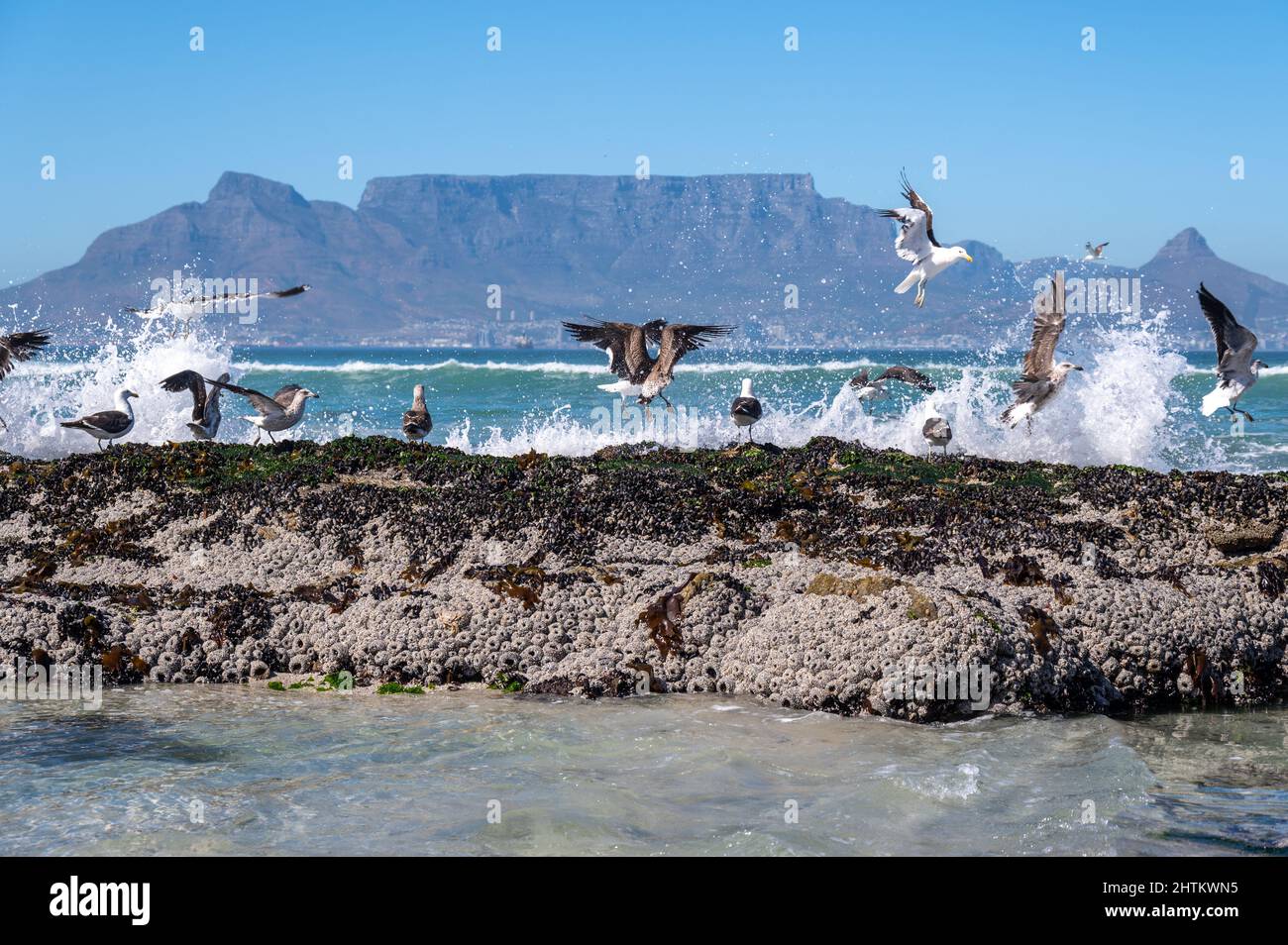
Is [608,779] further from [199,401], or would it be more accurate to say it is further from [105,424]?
[199,401]

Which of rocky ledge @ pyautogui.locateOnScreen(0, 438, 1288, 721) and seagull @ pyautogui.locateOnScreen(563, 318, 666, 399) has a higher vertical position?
seagull @ pyautogui.locateOnScreen(563, 318, 666, 399)

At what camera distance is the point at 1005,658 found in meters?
7.21

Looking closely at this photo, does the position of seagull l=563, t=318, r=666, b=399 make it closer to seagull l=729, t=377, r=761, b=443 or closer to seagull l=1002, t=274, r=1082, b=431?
seagull l=729, t=377, r=761, b=443

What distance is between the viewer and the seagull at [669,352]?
1614 centimetres

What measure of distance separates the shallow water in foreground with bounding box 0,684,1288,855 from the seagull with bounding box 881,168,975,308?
10.0 m

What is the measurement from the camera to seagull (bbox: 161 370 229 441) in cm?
1537

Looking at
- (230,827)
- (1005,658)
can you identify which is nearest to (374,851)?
(230,827)

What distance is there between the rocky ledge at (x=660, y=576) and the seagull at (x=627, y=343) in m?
4.73

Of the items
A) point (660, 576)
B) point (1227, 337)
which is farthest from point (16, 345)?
point (1227, 337)

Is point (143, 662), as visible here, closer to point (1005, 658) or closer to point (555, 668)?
point (555, 668)

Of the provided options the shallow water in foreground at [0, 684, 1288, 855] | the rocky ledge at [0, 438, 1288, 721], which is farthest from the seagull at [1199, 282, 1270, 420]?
the shallow water in foreground at [0, 684, 1288, 855]

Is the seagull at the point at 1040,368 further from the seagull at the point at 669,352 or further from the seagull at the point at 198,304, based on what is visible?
the seagull at the point at 198,304

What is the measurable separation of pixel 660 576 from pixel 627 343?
27.8 ft

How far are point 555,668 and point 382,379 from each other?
52.6 metres
